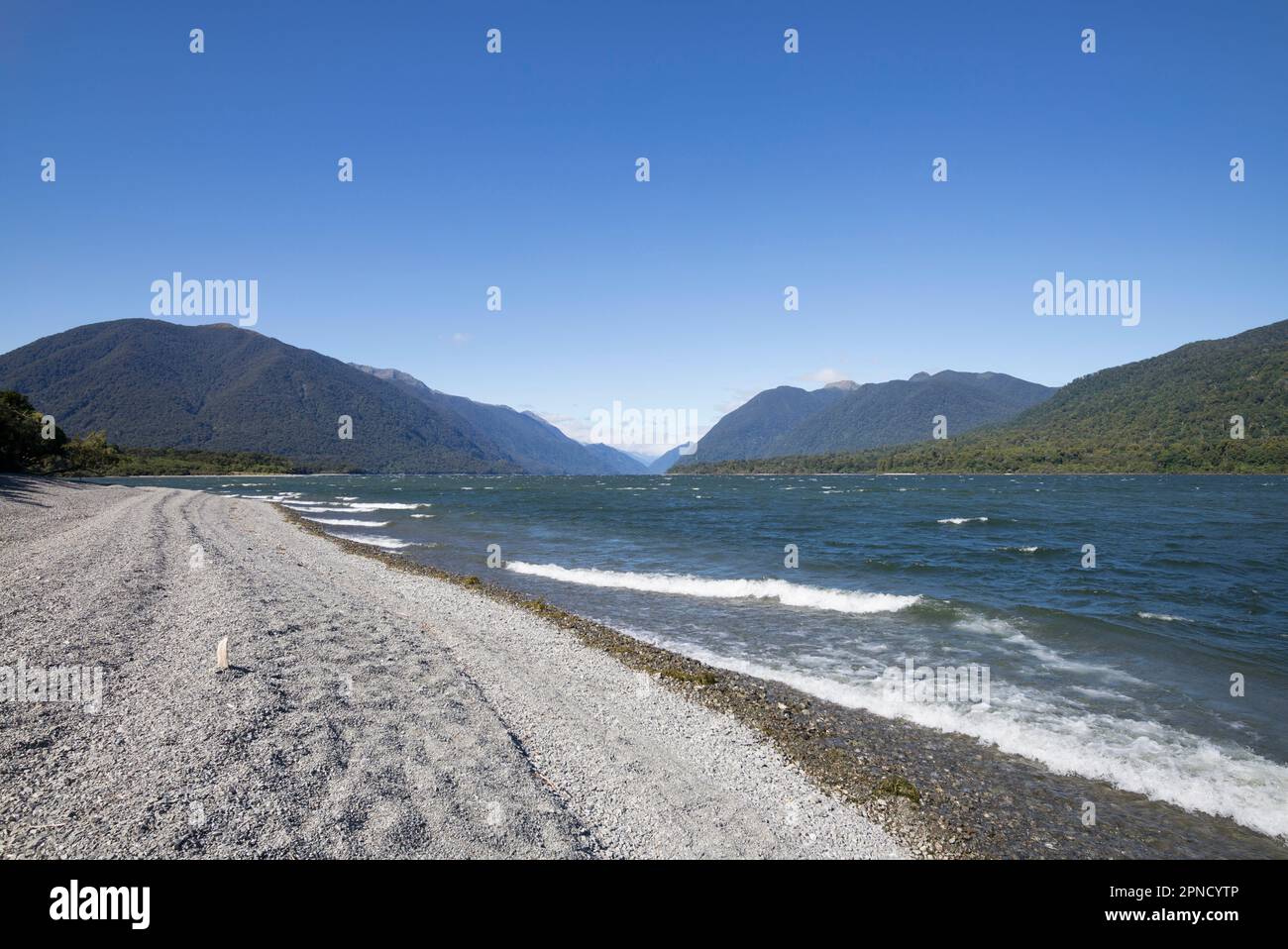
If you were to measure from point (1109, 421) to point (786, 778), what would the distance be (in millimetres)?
248975

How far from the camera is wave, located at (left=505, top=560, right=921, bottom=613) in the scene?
20688 mm

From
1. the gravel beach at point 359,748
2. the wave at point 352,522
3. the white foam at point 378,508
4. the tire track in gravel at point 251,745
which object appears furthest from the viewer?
the white foam at point 378,508

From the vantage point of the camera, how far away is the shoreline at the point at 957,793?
750cm

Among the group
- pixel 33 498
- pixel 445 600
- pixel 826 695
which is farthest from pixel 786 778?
pixel 33 498

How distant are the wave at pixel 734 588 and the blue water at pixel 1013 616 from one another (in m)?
0.12

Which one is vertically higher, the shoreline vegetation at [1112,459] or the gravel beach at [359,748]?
the shoreline vegetation at [1112,459]

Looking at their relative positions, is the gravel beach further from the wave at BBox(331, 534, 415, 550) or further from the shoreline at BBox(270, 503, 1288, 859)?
the wave at BBox(331, 534, 415, 550)

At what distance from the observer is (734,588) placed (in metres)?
23.1

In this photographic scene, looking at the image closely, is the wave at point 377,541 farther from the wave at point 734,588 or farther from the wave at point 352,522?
the wave at point 734,588

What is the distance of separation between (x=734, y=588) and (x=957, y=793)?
14500 millimetres

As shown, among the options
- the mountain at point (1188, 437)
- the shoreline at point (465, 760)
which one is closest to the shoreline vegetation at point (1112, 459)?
the mountain at point (1188, 437)

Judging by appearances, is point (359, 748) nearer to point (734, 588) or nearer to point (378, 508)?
point (734, 588)

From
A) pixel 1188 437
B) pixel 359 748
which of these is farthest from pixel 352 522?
pixel 1188 437
